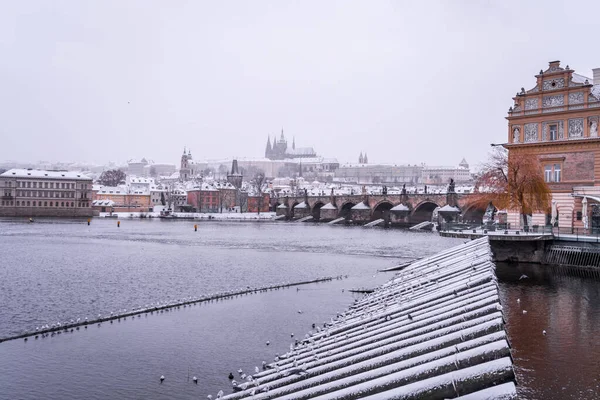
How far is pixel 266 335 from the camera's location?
2231 cm

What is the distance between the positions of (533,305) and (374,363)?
16.8 m

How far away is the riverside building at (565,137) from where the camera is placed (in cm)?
3894

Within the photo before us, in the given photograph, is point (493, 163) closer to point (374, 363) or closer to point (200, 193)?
point (374, 363)

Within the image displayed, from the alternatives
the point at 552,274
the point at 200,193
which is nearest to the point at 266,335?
the point at 552,274

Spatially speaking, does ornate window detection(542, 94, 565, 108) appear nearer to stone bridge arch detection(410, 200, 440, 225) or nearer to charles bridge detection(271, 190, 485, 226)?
charles bridge detection(271, 190, 485, 226)

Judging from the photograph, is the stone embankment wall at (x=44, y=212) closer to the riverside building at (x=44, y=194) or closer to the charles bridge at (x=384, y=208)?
the riverside building at (x=44, y=194)

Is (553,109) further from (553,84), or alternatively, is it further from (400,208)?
(400,208)

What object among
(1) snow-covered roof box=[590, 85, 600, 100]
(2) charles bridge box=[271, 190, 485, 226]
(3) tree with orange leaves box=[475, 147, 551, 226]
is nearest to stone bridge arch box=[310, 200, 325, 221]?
(2) charles bridge box=[271, 190, 485, 226]

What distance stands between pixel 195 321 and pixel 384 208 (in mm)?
97157

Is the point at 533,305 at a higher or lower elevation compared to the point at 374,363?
lower

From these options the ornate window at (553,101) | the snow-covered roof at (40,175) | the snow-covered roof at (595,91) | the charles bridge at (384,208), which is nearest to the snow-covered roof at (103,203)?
the snow-covered roof at (40,175)

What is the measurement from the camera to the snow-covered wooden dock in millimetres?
7285

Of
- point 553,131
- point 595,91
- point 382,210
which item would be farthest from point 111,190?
point 595,91

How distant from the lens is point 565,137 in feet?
132
